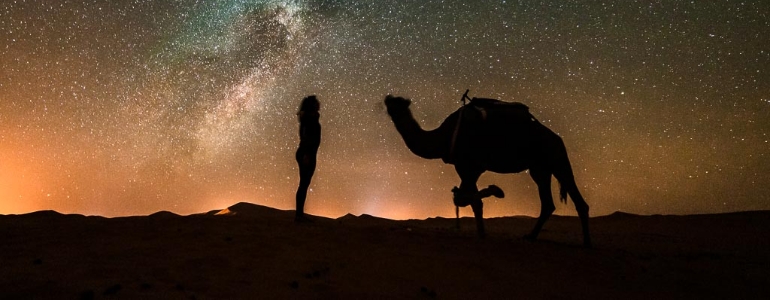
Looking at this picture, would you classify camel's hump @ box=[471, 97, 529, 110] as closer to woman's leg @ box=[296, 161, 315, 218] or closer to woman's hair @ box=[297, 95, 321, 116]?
woman's hair @ box=[297, 95, 321, 116]

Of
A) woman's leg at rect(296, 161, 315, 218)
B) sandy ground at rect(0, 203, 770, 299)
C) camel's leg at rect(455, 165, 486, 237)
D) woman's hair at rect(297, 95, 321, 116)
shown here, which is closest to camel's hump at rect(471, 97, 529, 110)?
camel's leg at rect(455, 165, 486, 237)

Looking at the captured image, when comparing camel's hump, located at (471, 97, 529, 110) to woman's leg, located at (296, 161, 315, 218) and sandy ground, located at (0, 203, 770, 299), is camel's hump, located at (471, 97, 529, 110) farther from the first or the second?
woman's leg, located at (296, 161, 315, 218)

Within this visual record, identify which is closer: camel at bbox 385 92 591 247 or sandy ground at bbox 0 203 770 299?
sandy ground at bbox 0 203 770 299

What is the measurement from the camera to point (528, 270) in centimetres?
683

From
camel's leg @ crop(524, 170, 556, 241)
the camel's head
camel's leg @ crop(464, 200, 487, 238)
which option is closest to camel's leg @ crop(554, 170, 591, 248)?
camel's leg @ crop(524, 170, 556, 241)

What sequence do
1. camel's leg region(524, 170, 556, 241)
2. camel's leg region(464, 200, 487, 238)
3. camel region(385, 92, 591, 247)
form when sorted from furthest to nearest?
camel's leg region(524, 170, 556, 241) → camel region(385, 92, 591, 247) → camel's leg region(464, 200, 487, 238)

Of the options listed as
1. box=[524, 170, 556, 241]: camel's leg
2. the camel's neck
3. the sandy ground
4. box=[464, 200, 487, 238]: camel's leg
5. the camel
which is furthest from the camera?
box=[524, 170, 556, 241]: camel's leg

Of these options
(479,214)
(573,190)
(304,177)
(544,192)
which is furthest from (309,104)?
(573,190)

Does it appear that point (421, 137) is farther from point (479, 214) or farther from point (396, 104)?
point (479, 214)

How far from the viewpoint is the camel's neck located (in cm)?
970

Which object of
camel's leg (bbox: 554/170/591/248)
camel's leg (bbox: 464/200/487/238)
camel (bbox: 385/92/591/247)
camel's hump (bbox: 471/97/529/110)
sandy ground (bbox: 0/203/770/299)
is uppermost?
camel's hump (bbox: 471/97/529/110)

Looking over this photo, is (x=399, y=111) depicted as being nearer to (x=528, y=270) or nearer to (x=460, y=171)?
(x=460, y=171)

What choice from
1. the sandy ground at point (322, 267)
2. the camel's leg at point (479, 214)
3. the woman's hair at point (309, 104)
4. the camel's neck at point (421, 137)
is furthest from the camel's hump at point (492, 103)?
the woman's hair at point (309, 104)

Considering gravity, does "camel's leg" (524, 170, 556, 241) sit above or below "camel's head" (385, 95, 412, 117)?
below
